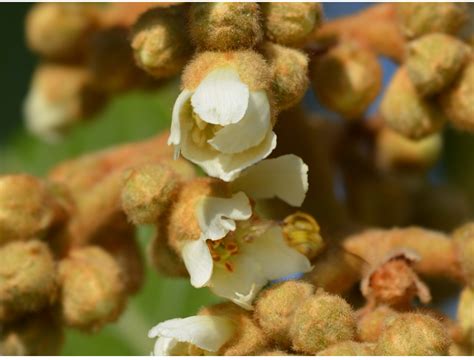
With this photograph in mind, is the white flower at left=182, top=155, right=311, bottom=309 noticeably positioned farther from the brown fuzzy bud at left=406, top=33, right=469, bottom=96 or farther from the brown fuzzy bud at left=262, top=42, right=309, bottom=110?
the brown fuzzy bud at left=406, top=33, right=469, bottom=96

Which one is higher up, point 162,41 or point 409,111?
point 162,41

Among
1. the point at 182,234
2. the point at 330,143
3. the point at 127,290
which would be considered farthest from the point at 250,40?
the point at 330,143

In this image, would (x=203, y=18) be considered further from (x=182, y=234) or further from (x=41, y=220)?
(x=41, y=220)

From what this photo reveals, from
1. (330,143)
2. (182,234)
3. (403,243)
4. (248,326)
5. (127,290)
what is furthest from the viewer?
(330,143)

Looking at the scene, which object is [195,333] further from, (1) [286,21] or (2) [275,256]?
(1) [286,21]

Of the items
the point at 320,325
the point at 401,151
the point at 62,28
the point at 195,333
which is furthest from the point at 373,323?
the point at 62,28

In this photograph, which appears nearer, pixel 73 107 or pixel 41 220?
pixel 41 220
